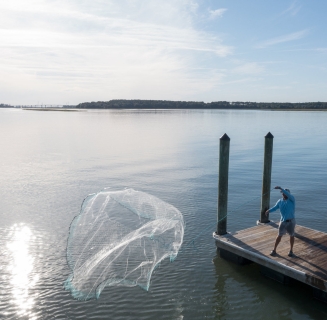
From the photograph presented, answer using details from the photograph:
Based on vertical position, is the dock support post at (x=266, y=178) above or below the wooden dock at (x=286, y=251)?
above

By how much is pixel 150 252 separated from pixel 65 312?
2.78 meters

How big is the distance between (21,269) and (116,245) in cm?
342

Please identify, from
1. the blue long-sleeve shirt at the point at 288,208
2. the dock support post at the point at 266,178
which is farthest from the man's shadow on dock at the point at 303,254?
the blue long-sleeve shirt at the point at 288,208

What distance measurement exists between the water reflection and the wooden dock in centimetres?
602

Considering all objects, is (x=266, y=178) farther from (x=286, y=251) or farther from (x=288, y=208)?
(x=286, y=251)

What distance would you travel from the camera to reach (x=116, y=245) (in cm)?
1023

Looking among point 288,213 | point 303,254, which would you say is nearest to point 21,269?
point 288,213

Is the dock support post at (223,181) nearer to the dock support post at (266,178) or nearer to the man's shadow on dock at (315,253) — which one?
the dock support post at (266,178)

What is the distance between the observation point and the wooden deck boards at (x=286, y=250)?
938 cm

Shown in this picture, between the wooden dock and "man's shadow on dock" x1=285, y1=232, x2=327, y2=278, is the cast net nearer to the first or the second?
the wooden dock

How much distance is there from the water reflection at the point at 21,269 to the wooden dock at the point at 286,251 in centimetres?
602

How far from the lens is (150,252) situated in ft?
34.4

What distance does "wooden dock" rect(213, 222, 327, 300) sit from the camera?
368 inches

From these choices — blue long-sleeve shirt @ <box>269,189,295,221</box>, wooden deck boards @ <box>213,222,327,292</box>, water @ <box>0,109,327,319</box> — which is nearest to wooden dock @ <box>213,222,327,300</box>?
wooden deck boards @ <box>213,222,327,292</box>
